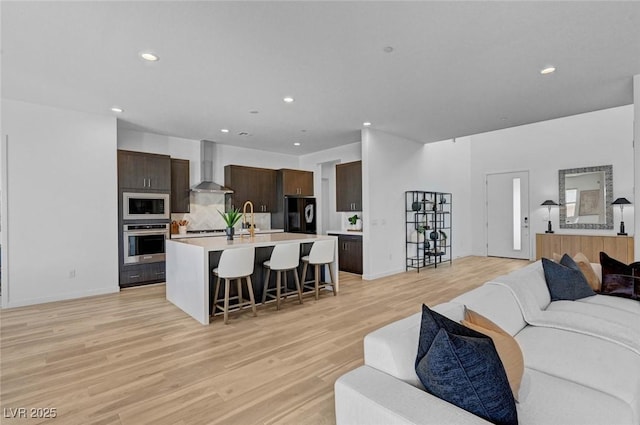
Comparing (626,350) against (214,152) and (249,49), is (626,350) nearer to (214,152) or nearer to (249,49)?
(249,49)

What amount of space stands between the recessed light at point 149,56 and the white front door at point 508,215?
8306 millimetres

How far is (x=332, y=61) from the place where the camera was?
3141 millimetres

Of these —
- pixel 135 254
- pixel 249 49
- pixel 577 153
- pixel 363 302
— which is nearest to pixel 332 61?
pixel 249 49

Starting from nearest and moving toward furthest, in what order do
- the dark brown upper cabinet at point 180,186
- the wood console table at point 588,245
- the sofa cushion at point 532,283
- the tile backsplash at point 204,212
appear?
the sofa cushion at point 532,283 → the wood console table at point 588,245 → the dark brown upper cabinet at point 180,186 → the tile backsplash at point 204,212

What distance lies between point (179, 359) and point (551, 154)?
866 cm

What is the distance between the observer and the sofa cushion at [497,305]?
193cm

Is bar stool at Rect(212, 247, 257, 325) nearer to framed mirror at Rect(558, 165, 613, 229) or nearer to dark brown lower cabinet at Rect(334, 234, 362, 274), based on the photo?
dark brown lower cabinet at Rect(334, 234, 362, 274)

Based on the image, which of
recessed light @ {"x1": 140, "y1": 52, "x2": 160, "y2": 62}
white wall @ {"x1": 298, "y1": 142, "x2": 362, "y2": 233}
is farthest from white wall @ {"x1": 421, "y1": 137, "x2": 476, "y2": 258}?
recessed light @ {"x1": 140, "y1": 52, "x2": 160, "y2": 62}

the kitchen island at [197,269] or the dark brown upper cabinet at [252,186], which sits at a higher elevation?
the dark brown upper cabinet at [252,186]

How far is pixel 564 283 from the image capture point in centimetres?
271

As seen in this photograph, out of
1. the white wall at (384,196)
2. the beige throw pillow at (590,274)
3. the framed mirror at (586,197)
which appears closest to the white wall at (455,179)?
the white wall at (384,196)

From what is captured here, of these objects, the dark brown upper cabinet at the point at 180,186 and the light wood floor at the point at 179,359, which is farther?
the dark brown upper cabinet at the point at 180,186

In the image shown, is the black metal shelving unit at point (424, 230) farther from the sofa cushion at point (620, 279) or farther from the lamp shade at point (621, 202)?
the sofa cushion at point (620, 279)

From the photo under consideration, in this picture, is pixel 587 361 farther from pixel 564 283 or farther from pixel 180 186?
pixel 180 186
